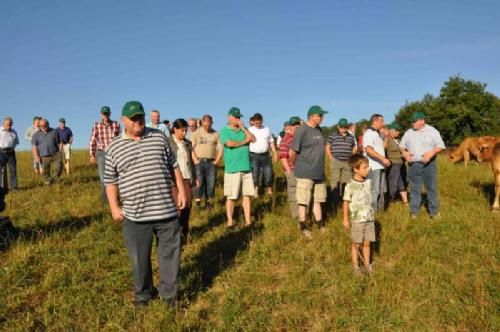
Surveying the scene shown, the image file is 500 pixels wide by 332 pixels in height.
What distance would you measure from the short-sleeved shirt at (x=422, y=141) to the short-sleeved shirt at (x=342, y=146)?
1221mm

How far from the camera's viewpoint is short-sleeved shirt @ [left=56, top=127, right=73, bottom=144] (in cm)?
1482

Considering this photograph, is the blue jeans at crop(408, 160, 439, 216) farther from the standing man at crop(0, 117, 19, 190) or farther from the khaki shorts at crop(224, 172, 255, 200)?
the standing man at crop(0, 117, 19, 190)

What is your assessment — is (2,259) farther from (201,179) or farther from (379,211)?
(379,211)

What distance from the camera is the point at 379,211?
848 cm

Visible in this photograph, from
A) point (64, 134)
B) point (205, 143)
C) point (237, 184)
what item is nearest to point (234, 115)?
point (237, 184)

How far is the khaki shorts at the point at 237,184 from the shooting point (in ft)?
25.2

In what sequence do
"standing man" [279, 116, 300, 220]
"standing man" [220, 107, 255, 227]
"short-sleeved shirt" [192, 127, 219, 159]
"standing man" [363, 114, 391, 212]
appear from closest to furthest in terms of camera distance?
"standing man" [220, 107, 255, 227], "standing man" [279, 116, 300, 220], "standing man" [363, 114, 391, 212], "short-sleeved shirt" [192, 127, 219, 159]

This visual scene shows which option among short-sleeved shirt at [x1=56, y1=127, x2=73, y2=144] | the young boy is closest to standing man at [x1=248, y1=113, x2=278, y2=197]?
the young boy

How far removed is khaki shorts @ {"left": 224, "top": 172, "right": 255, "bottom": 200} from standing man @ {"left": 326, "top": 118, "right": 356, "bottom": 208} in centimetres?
221

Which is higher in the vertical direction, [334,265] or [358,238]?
[358,238]

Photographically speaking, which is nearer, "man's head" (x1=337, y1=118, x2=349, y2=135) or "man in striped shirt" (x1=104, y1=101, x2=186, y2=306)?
"man in striped shirt" (x1=104, y1=101, x2=186, y2=306)

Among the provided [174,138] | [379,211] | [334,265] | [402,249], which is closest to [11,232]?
[174,138]

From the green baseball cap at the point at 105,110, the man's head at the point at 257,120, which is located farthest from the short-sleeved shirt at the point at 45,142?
the man's head at the point at 257,120

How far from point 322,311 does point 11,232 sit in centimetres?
525
